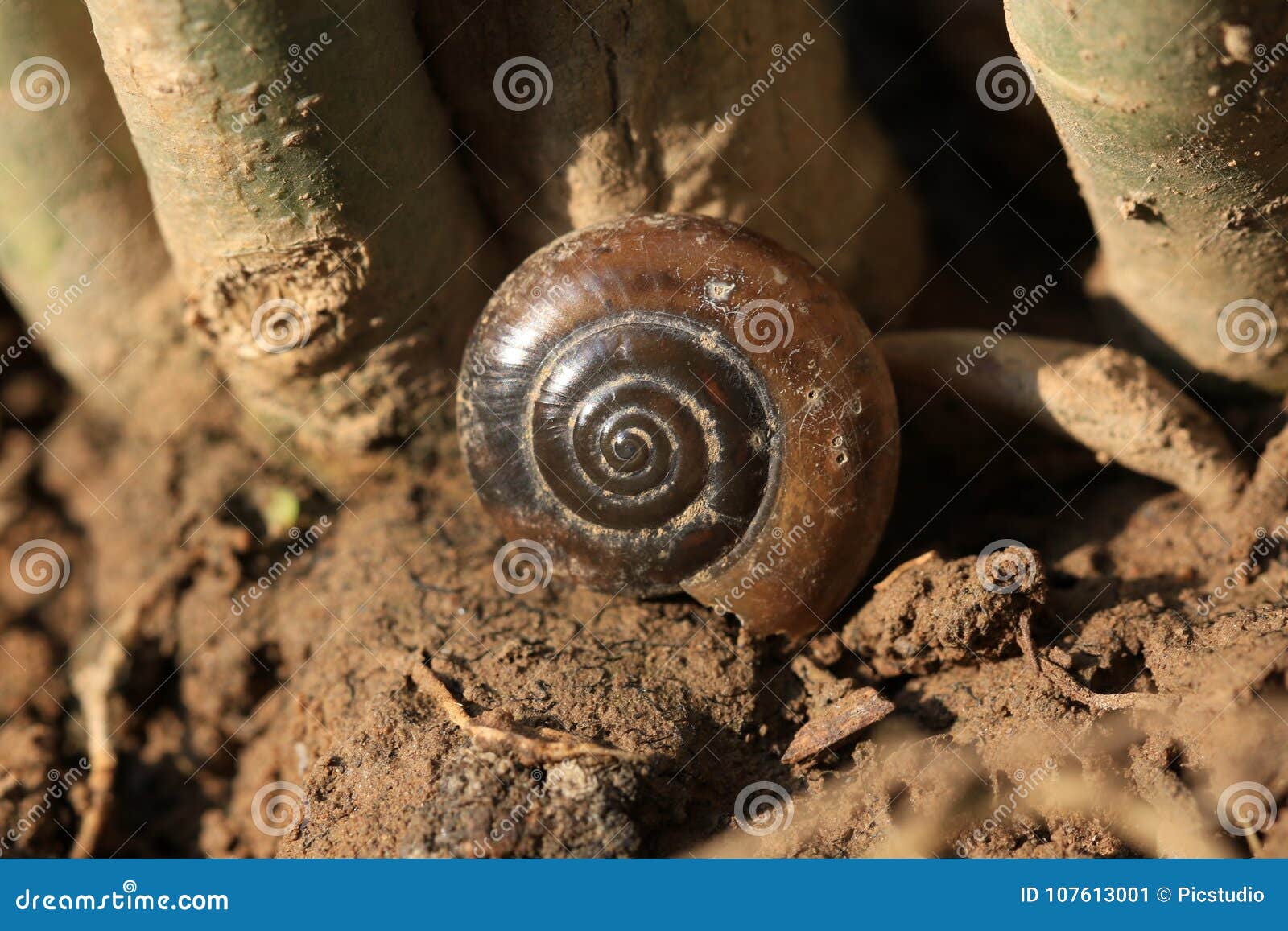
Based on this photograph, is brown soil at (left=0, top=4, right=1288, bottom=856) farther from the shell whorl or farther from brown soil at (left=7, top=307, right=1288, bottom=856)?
the shell whorl

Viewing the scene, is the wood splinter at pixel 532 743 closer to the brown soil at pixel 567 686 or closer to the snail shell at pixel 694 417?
the brown soil at pixel 567 686

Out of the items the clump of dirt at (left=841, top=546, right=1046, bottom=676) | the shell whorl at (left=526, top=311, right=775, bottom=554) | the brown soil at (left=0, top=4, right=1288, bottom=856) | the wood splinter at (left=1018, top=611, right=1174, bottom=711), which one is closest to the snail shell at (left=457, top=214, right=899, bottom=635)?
the shell whorl at (left=526, top=311, right=775, bottom=554)

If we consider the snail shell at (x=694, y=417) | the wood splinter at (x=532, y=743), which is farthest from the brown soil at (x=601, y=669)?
the snail shell at (x=694, y=417)

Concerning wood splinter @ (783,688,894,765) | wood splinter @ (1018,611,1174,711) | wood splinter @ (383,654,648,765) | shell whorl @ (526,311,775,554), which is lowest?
wood splinter @ (383,654,648,765)

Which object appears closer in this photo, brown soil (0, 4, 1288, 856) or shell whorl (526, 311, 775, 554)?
brown soil (0, 4, 1288, 856)

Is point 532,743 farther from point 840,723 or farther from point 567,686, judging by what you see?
point 840,723

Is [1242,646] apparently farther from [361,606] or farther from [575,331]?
[361,606]

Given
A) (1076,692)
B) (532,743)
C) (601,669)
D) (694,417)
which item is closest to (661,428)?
(694,417)

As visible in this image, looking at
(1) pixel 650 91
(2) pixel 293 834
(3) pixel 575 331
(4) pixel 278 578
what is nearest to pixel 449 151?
(1) pixel 650 91
